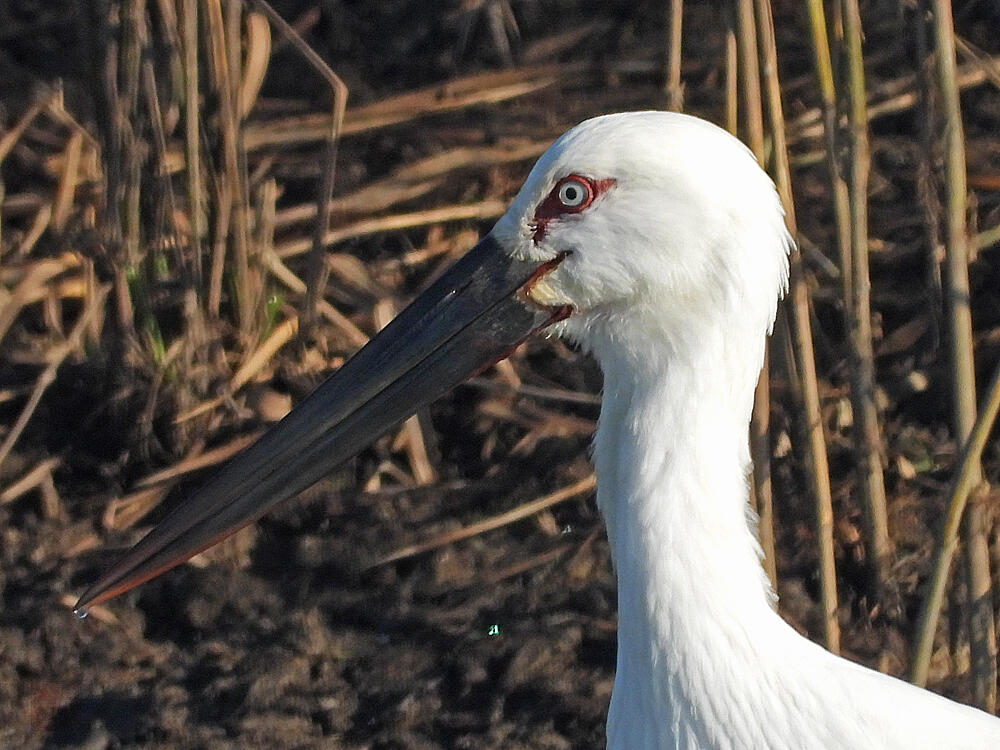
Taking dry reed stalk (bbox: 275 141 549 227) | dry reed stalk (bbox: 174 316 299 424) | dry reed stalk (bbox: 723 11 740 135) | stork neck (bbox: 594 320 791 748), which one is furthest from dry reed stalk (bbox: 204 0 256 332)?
stork neck (bbox: 594 320 791 748)

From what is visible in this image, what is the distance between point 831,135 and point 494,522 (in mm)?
1759

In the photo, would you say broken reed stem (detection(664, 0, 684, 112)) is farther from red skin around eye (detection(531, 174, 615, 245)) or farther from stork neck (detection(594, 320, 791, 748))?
stork neck (detection(594, 320, 791, 748))

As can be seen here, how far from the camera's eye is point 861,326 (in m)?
3.82

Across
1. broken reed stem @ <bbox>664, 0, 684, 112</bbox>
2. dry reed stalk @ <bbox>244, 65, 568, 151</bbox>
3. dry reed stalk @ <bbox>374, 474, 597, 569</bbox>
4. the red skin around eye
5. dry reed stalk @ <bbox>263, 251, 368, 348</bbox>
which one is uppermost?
dry reed stalk @ <bbox>244, 65, 568, 151</bbox>

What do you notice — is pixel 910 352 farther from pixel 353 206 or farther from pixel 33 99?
pixel 33 99

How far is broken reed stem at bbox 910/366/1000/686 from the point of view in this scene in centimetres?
349

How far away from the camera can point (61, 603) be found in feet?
15.2

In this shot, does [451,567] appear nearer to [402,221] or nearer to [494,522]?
[494,522]

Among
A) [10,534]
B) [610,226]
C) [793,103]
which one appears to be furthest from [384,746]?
[793,103]

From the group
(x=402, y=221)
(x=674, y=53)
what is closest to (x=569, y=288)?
(x=674, y=53)

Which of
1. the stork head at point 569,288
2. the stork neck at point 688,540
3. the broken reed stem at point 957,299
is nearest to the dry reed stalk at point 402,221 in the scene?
the broken reed stem at point 957,299

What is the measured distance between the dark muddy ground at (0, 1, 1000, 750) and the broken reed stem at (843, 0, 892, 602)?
41 centimetres

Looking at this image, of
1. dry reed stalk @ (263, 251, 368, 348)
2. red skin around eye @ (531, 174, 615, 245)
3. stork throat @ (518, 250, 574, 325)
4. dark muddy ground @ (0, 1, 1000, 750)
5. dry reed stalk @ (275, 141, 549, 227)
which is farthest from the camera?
dry reed stalk @ (275, 141, 549, 227)

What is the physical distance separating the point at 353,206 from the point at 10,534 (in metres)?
1.66
